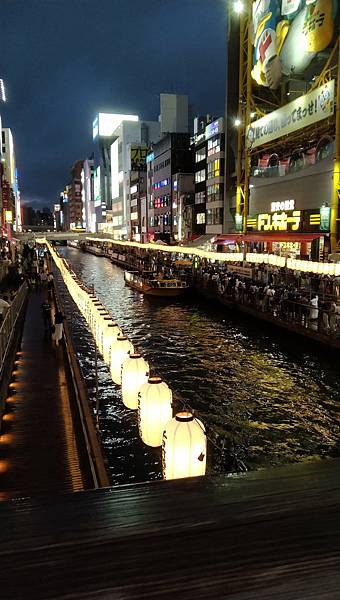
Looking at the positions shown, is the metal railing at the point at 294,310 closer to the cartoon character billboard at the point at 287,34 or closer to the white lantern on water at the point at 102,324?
the white lantern on water at the point at 102,324

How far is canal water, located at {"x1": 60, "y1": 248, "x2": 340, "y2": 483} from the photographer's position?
41.9 ft

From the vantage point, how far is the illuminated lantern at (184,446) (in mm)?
6160

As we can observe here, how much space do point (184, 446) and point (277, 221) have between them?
3871 centimetres

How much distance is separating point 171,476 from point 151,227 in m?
99.2

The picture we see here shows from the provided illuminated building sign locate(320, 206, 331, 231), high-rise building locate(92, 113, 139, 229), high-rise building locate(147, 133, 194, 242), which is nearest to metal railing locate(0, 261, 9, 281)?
illuminated building sign locate(320, 206, 331, 231)

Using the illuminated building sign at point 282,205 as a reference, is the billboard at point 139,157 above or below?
above

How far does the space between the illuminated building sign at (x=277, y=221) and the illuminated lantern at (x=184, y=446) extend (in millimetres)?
35107

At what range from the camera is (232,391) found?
18047 mm

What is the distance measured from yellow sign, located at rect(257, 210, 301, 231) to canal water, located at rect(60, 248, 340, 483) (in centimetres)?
1170

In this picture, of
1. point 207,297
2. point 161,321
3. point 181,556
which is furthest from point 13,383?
point 207,297

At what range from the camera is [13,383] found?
14.9 meters

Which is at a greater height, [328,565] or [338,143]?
[338,143]

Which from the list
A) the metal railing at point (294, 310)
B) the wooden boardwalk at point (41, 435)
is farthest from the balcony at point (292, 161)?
the wooden boardwalk at point (41, 435)

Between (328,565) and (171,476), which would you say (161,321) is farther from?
(328,565)
